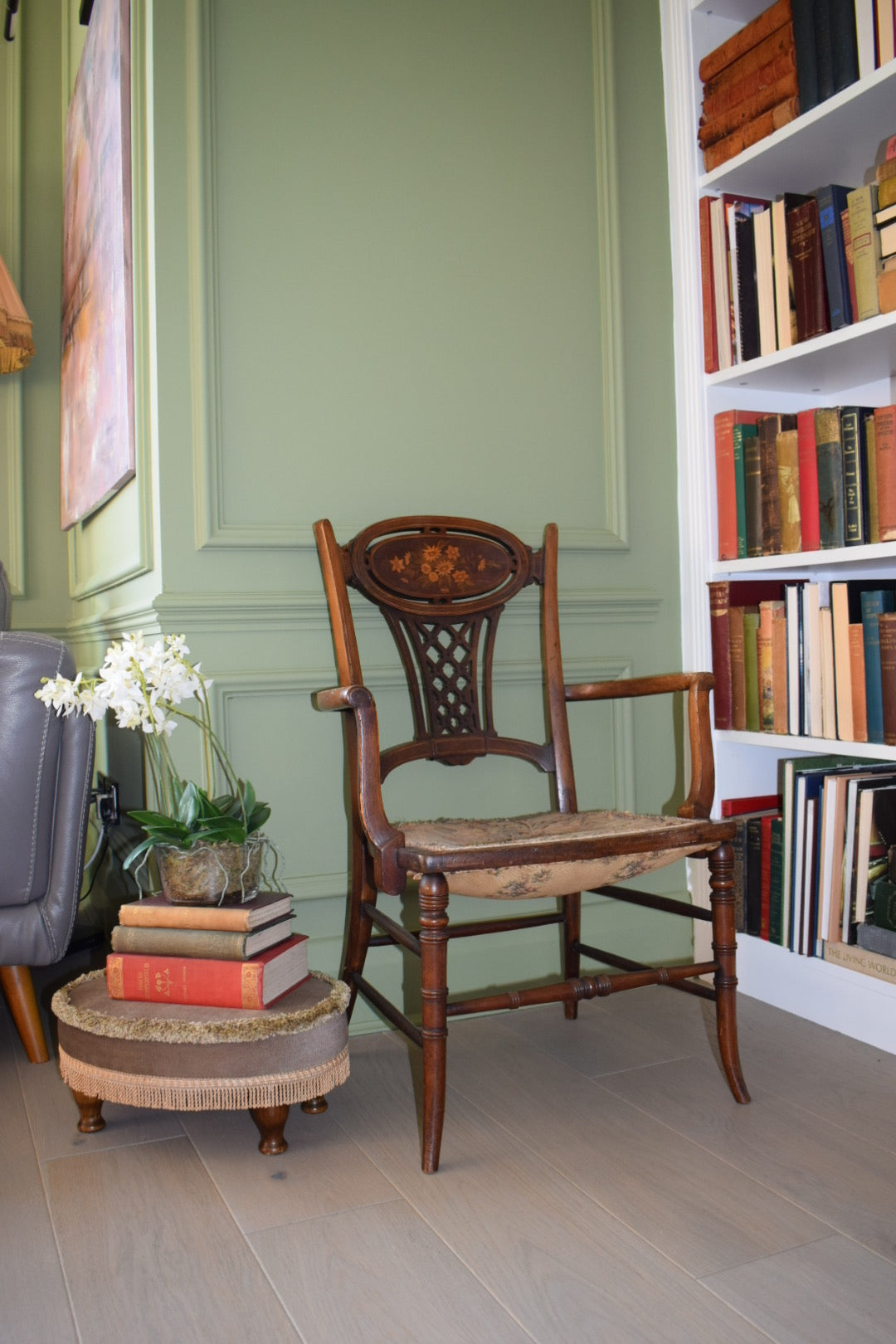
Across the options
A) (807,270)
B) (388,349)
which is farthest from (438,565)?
(807,270)

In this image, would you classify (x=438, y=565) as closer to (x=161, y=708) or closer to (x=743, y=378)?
(x=161, y=708)

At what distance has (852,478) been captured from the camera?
1849 millimetres

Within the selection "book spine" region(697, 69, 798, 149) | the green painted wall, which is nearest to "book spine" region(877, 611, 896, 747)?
the green painted wall

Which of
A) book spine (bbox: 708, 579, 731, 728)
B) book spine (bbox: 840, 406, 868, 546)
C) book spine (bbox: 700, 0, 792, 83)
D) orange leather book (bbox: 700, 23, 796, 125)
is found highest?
book spine (bbox: 700, 0, 792, 83)

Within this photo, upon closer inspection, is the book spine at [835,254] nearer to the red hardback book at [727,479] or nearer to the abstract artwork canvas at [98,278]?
the red hardback book at [727,479]

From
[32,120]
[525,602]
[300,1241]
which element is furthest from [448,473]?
[32,120]

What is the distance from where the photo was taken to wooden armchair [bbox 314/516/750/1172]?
141cm

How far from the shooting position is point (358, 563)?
5.93 feet

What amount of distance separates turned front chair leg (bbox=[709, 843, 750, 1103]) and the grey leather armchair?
1061 mm

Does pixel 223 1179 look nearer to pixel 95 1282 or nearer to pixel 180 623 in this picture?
pixel 95 1282

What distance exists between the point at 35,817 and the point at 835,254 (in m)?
1.70

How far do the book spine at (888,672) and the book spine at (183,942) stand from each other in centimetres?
110

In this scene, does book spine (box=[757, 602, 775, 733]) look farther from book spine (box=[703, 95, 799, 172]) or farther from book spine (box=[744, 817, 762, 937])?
book spine (box=[703, 95, 799, 172])

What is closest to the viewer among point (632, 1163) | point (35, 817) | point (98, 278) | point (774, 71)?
point (632, 1163)
